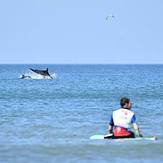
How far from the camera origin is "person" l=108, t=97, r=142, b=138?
21.5 meters

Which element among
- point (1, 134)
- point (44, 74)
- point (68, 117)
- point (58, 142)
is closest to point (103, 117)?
point (68, 117)

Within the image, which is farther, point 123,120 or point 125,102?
point 123,120

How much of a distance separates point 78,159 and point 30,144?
3.51 m

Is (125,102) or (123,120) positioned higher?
(125,102)

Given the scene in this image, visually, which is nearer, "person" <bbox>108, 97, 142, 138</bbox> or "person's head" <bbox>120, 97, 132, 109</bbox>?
"person's head" <bbox>120, 97, 132, 109</bbox>

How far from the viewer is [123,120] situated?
2158 cm

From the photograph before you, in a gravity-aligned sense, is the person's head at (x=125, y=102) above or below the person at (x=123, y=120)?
above

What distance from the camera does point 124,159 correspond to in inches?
761

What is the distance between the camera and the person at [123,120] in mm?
21453

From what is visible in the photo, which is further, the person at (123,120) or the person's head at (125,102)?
the person at (123,120)

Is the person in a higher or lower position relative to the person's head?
lower

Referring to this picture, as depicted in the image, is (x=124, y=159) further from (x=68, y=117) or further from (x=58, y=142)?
(x=68, y=117)

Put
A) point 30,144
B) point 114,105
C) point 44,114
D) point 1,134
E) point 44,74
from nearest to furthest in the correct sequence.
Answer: point 30,144 < point 1,134 < point 44,114 < point 114,105 < point 44,74

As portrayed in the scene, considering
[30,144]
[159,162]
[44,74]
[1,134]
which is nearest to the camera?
[159,162]
